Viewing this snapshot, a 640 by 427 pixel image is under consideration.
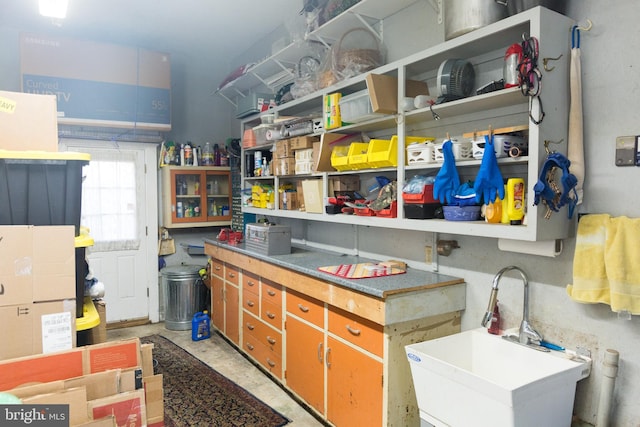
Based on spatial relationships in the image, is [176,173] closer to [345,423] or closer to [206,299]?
[206,299]

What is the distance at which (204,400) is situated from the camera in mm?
3119

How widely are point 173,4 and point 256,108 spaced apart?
111 cm

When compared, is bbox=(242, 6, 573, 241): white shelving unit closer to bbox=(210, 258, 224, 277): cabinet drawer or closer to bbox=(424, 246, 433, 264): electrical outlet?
bbox=(424, 246, 433, 264): electrical outlet

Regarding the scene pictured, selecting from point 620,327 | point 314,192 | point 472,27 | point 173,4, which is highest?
point 173,4

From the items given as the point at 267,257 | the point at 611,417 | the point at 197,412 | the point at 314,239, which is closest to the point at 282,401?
the point at 197,412

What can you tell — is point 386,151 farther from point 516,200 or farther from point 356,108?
point 516,200

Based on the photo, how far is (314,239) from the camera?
3.99 metres

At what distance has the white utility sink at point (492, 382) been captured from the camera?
163cm

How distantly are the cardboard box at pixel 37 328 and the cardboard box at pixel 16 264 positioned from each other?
38mm

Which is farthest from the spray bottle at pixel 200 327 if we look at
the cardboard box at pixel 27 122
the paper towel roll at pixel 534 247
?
the paper towel roll at pixel 534 247

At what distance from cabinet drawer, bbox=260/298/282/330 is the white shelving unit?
814 millimetres

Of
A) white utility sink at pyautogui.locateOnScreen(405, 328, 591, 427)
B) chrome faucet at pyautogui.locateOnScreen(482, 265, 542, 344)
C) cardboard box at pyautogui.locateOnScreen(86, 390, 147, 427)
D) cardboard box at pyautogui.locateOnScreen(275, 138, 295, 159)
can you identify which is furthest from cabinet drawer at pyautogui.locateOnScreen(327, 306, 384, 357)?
cardboard box at pyautogui.locateOnScreen(275, 138, 295, 159)

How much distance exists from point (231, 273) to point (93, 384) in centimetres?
252

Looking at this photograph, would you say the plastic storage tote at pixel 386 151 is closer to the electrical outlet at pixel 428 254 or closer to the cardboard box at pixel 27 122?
the electrical outlet at pixel 428 254
